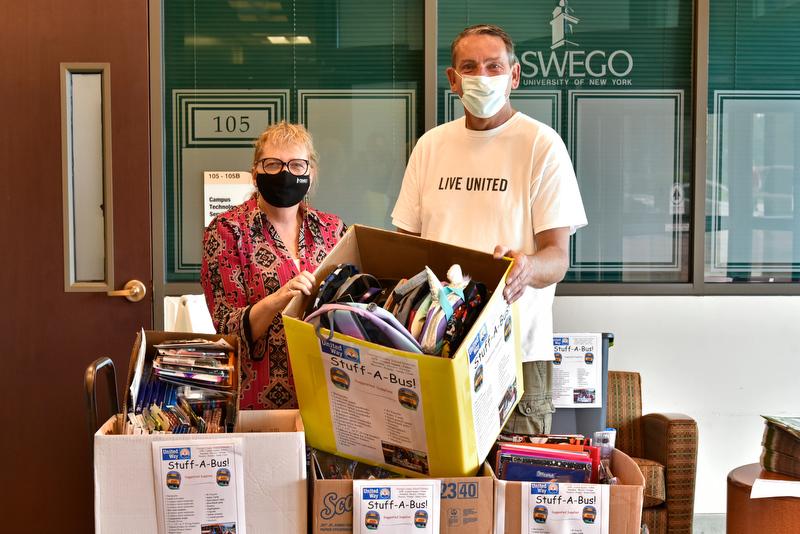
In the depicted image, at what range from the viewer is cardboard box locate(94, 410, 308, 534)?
4.87ft

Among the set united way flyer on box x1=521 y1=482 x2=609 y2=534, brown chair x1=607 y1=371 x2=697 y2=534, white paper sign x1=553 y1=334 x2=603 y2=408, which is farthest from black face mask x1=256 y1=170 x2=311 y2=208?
brown chair x1=607 y1=371 x2=697 y2=534

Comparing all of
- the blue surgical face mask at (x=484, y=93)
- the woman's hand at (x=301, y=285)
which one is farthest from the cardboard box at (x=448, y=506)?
the blue surgical face mask at (x=484, y=93)

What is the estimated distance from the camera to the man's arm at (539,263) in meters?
1.57

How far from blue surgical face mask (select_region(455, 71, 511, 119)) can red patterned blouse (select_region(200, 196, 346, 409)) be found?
1.77 ft

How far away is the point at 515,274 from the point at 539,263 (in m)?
0.22

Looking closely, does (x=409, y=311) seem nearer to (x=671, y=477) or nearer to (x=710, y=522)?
(x=671, y=477)

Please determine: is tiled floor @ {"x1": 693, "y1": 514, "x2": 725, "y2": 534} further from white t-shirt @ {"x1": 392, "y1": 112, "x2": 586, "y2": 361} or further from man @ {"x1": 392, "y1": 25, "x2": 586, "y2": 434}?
white t-shirt @ {"x1": 392, "y1": 112, "x2": 586, "y2": 361}

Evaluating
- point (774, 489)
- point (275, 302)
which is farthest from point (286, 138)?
point (774, 489)

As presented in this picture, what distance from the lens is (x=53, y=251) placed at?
318 centimetres

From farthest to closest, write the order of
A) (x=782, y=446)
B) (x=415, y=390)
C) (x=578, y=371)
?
(x=578, y=371) → (x=782, y=446) → (x=415, y=390)

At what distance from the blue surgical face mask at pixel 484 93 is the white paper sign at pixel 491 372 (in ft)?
2.28

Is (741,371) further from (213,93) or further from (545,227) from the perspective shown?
(213,93)

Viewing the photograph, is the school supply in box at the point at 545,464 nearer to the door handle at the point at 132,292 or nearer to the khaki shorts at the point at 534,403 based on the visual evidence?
the khaki shorts at the point at 534,403

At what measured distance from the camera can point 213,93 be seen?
3246mm
